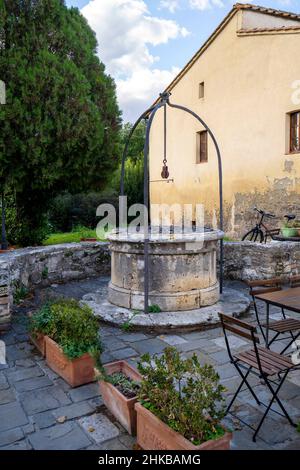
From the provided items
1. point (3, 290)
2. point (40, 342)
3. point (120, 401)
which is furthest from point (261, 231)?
point (120, 401)

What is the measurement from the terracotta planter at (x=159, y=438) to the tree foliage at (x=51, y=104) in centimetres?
547

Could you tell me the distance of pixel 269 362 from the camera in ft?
10.2

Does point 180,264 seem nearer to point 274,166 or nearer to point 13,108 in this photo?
point 13,108

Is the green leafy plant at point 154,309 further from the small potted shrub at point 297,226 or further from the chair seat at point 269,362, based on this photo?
the small potted shrub at point 297,226

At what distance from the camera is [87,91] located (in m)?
7.84

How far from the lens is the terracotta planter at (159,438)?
2.31m

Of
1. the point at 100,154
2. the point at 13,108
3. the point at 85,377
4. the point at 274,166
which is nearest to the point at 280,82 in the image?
the point at 274,166

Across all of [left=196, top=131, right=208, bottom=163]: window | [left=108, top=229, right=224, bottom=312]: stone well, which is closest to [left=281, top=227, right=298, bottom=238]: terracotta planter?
[left=108, top=229, right=224, bottom=312]: stone well

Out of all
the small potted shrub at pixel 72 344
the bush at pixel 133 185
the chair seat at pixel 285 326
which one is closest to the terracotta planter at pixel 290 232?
the chair seat at pixel 285 326

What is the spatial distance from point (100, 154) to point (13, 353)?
4.97 metres

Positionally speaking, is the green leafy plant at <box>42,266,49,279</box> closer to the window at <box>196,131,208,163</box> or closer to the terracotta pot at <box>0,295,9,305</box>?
the terracotta pot at <box>0,295,9,305</box>

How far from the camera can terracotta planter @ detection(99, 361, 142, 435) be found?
113 inches

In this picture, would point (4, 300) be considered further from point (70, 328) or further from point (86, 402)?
point (86, 402)

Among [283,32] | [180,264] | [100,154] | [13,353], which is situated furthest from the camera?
[283,32]
